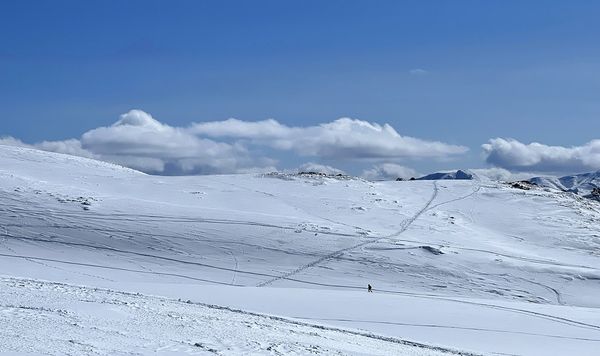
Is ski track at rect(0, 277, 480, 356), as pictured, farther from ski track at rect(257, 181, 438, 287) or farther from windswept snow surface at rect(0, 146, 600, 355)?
ski track at rect(257, 181, 438, 287)

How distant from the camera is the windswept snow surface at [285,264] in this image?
1709 cm

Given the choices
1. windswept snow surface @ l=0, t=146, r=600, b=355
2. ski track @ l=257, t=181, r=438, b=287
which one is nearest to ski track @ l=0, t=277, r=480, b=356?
windswept snow surface @ l=0, t=146, r=600, b=355

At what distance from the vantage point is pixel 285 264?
3672cm

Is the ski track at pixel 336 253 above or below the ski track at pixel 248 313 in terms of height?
above

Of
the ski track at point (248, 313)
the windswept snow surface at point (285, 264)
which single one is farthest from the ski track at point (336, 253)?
the ski track at point (248, 313)

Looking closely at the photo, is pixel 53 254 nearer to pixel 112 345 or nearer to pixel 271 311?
pixel 271 311

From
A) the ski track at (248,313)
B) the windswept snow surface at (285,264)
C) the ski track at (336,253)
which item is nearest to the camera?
the windswept snow surface at (285,264)

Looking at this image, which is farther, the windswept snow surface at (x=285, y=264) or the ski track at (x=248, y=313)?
the ski track at (x=248, y=313)

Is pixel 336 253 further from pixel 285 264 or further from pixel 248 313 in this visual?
pixel 248 313

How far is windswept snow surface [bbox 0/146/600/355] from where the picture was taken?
1709 centimetres

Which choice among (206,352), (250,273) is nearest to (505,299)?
(250,273)

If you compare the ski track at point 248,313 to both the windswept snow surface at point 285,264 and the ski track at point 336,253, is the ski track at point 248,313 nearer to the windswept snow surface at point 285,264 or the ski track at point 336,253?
the windswept snow surface at point 285,264

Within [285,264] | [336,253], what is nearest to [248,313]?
[285,264]

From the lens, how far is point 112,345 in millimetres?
13828
